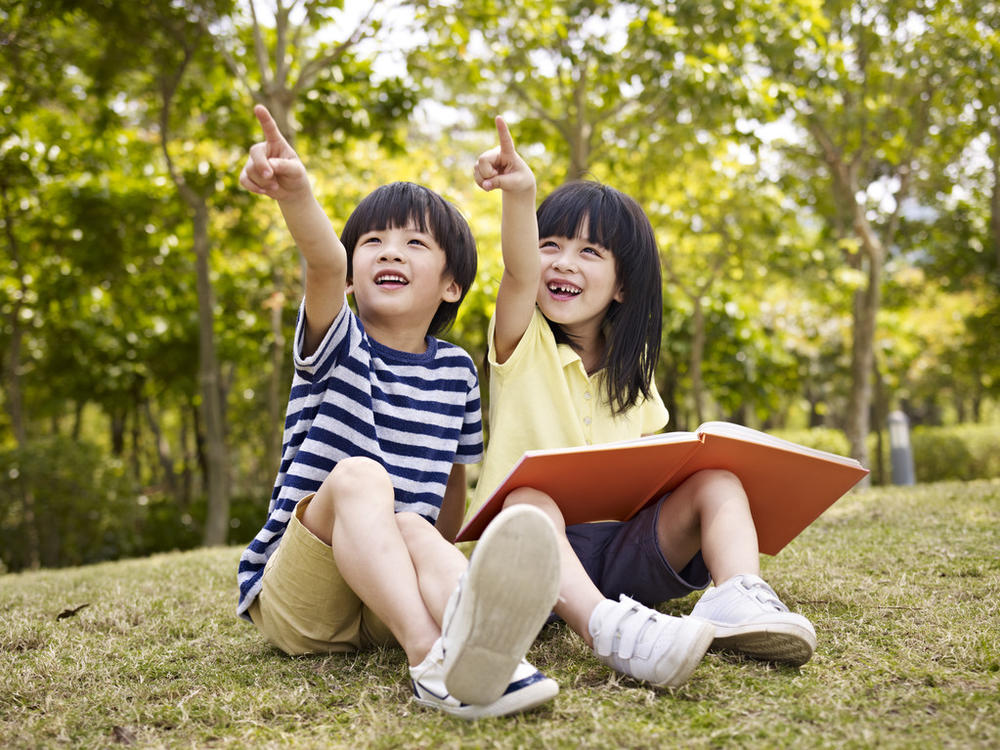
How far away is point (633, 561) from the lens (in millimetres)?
2031

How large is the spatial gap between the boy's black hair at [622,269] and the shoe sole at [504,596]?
0.97m

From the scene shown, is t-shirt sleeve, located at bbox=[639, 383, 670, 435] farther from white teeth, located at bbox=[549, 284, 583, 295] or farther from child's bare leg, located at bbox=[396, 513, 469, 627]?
child's bare leg, located at bbox=[396, 513, 469, 627]

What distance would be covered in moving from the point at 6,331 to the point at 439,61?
5972 millimetres

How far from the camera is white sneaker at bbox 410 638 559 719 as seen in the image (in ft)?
4.53

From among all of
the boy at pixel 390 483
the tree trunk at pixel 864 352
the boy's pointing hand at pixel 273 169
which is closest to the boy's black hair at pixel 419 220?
the boy at pixel 390 483

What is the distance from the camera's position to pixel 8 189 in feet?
23.4

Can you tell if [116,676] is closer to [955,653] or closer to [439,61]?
[955,653]

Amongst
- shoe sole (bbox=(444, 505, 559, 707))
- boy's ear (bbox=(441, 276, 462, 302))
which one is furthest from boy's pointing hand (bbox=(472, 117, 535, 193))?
shoe sole (bbox=(444, 505, 559, 707))

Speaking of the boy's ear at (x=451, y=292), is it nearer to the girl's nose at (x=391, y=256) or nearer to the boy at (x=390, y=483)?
the boy at (x=390, y=483)

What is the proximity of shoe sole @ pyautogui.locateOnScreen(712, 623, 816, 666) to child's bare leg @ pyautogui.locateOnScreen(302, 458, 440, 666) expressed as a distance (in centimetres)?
54

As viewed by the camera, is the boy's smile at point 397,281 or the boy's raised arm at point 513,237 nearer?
the boy's raised arm at point 513,237

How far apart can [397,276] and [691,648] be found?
40.7 inches

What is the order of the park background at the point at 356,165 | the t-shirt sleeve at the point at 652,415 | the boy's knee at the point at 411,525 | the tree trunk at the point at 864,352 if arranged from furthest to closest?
the tree trunk at the point at 864,352 → the park background at the point at 356,165 → the t-shirt sleeve at the point at 652,415 → the boy's knee at the point at 411,525

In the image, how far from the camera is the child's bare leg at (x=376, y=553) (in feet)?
5.06
